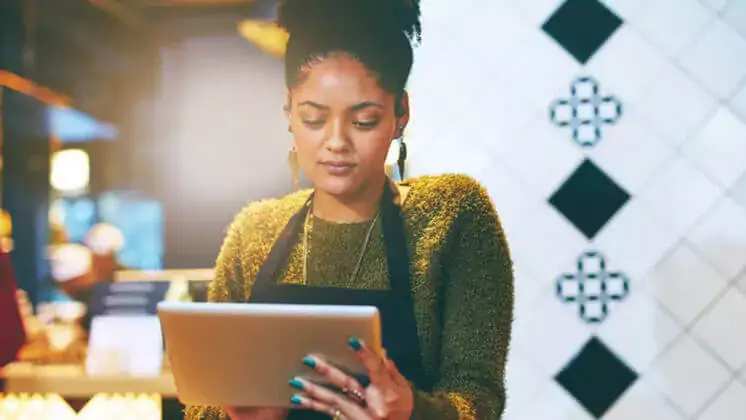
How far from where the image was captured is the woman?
1.43m

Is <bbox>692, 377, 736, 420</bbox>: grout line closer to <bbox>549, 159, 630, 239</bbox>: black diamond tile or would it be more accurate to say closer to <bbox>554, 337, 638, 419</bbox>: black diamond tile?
<bbox>554, 337, 638, 419</bbox>: black diamond tile

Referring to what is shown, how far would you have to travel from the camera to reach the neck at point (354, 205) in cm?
159

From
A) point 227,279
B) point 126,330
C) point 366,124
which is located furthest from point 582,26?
point 126,330

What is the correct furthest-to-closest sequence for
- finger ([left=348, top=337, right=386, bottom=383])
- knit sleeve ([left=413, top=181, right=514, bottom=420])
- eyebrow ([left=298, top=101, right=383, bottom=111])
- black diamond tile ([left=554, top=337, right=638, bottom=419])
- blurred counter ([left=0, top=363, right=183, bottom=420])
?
blurred counter ([left=0, top=363, right=183, bottom=420]), black diamond tile ([left=554, top=337, right=638, bottom=419]), eyebrow ([left=298, top=101, right=383, bottom=111]), knit sleeve ([left=413, top=181, right=514, bottom=420]), finger ([left=348, top=337, right=386, bottom=383])

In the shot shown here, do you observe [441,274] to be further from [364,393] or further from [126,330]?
[126,330]

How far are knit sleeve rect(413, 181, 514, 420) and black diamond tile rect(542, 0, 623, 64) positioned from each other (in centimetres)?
59

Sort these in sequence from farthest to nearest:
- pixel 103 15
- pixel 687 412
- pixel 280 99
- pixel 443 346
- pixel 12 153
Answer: pixel 12 153, pixel 103 15, pixel 280 99, pixel 687 412, pixel 443 346

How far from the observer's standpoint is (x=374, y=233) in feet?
5.13

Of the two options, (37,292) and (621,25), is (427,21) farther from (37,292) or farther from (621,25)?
(37,292)

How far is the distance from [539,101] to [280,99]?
0.77 metres

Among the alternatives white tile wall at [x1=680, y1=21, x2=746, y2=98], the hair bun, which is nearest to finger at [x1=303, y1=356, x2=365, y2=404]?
the hair bun

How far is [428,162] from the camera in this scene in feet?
5.93

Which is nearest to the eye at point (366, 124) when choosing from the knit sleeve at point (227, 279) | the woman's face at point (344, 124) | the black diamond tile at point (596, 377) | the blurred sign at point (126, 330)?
the woman's face at point (344, 124)

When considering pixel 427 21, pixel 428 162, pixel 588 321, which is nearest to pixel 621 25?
pixel 427 21
